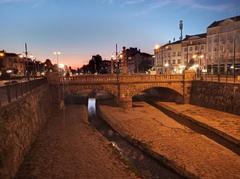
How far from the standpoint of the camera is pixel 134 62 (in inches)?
4852

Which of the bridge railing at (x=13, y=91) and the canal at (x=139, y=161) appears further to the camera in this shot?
the canal at (x=139, y=161)

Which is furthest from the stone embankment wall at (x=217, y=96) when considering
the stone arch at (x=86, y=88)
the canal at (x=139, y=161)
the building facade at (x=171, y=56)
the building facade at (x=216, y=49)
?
the building facade at (x=171, y=56)

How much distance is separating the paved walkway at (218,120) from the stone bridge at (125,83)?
522 centimetres

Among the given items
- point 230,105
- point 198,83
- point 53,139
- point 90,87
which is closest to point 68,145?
point 53,139

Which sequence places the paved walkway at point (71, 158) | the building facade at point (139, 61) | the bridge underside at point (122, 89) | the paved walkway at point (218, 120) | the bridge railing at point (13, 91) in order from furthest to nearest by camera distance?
the building facade at point (139, 61) < the bridge underside at point (122, 89) < the paved walkway at point (218, 120) < the bridge railing at point (13, 91) < the paved walkway at point (71, 158)

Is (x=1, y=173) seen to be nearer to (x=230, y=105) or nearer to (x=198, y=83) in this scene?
(x=230, y=105)

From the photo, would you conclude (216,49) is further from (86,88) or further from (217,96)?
(86,88)

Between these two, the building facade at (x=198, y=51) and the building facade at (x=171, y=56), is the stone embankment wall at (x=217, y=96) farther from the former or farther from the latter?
the building facade at (x=171, y=56)

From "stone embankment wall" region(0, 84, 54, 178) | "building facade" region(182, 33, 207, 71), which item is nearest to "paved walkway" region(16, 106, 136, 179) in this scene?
"stone embankment wall" region(0, 84, 54, 178)

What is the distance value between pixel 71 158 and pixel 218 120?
1860 centimetres

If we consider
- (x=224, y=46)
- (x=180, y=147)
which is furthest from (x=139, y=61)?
(x=180, y=147)

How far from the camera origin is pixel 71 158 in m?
19.2

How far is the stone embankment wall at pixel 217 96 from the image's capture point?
110 ft

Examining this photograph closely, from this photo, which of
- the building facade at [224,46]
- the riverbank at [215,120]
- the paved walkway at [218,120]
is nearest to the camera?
the riverbank at [215,120]
